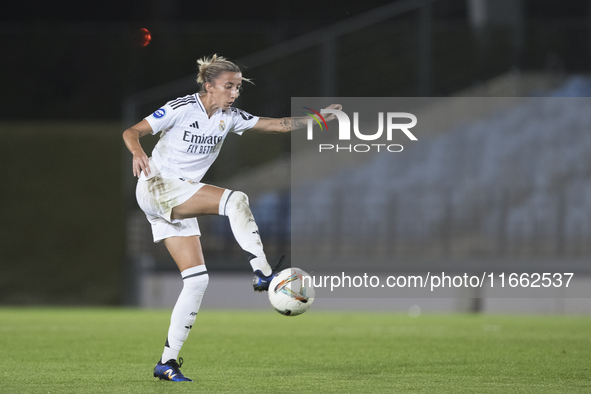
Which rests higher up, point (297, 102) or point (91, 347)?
point (297, 102)

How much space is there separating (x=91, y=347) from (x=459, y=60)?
868cm

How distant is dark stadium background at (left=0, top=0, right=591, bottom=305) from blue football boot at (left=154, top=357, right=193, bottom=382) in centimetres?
788

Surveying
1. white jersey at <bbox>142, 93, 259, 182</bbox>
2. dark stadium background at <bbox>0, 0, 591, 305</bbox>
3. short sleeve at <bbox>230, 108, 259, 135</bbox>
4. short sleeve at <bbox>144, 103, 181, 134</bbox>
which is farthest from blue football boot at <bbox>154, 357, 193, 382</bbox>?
dark stadium background at <bbox>0, 0, 591, 305</bbox>

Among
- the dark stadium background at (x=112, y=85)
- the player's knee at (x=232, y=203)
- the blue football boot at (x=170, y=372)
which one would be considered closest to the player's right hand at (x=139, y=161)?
the player's knee at (x=232, y=203)

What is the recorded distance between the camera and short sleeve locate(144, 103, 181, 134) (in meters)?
5.02

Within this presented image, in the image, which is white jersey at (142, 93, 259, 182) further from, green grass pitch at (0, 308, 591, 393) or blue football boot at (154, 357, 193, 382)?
green grass pitch at (0, 308, 591, 393)

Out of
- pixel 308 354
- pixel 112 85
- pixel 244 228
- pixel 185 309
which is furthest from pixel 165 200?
pixel 112 85

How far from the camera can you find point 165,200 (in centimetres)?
498

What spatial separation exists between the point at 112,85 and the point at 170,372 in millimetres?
11209

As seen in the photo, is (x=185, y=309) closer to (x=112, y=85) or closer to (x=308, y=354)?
(x=308, y=354)

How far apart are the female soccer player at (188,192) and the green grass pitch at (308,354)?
39 centimetres

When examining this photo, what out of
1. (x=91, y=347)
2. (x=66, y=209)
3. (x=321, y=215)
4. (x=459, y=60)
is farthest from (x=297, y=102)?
(x=91, y=347)

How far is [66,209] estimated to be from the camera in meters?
14.3

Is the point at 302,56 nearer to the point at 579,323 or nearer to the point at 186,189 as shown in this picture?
the point at 579,323
